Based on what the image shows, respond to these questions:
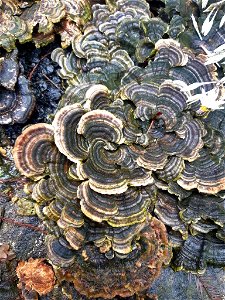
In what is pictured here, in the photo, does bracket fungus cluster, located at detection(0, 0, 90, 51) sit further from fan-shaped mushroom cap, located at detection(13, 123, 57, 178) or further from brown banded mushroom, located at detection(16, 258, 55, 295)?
brown banded mushroom, located at detection(16, 258, 55, 295)

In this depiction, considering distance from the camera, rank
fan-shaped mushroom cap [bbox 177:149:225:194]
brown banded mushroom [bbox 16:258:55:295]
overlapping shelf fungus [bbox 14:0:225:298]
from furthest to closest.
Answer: brown banded mushroom [bbox 16:258:55:295] < fan-shaped mushroom cap [bbox 177:149:225:194] < overlapping shelf fungus [bbox 14:0:225:298]

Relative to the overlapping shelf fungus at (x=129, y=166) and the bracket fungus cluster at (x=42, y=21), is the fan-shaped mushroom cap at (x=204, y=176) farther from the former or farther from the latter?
the bracket fungus cluster at (x=42, y=21)

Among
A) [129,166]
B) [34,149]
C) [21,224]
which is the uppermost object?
[34,149]

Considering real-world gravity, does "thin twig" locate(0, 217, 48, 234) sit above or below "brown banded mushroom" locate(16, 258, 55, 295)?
above

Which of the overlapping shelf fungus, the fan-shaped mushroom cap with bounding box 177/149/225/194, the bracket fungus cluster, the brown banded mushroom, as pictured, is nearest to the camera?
the overlapping shelf fungus

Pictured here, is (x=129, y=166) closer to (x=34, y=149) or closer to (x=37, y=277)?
(x=34, y=149)

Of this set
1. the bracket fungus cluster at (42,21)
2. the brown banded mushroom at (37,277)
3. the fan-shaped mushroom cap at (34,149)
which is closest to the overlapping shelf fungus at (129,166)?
the fan-shaped mushroom cap at (34,149)

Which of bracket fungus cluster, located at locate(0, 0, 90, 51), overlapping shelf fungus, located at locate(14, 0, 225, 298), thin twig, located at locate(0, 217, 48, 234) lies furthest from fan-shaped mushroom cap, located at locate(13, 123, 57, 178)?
bracket fungus cluster, located at locate(0, 0, 90, 51)

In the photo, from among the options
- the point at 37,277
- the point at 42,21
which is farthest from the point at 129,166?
the point at 42,21

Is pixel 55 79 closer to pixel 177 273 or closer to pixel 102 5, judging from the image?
pixel 102 5
